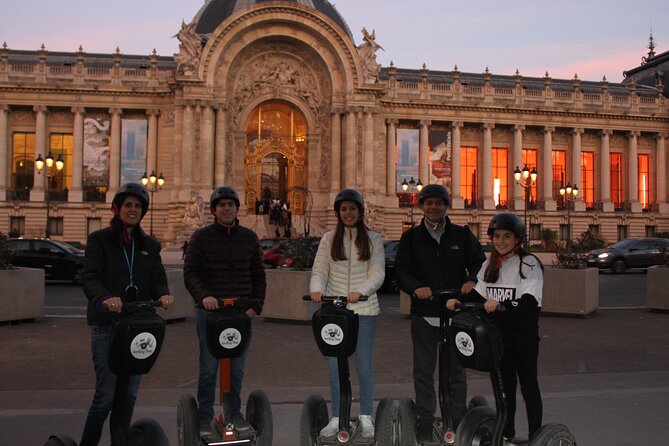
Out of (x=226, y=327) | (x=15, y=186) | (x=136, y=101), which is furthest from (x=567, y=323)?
(x=15, y=186)

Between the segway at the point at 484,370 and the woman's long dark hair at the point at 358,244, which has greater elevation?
the woman's long dark hair at the point at 358,244

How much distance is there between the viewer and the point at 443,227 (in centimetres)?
616

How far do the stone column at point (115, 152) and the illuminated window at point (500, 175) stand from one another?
29371mm

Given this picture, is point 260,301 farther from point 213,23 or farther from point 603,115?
point 603,115

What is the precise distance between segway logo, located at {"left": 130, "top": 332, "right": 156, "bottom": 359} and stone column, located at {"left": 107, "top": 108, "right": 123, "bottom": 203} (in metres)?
45.8

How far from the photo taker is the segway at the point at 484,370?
4.62 m

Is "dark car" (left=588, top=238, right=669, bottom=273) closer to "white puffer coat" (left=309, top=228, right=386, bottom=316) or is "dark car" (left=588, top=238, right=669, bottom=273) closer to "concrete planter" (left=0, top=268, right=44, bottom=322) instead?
"concrete planter" (left=0, top=268, right=44, bottom=322)

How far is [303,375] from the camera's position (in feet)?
29.6

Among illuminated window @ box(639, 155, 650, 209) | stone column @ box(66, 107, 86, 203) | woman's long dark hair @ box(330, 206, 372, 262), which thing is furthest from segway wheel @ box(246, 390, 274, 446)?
illuminated window @ box(639, 155, 650, 209)

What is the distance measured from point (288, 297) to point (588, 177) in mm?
48722

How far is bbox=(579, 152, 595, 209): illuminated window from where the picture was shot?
56656 mm

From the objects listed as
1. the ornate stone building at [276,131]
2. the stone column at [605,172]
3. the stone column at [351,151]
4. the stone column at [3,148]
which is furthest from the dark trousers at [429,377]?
the stone column at [605,172]

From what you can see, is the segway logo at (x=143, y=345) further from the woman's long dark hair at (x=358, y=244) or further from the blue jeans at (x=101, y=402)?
the woman's long dark hair at (x=358, y=244)

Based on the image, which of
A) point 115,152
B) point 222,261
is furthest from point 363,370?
point 115,152
